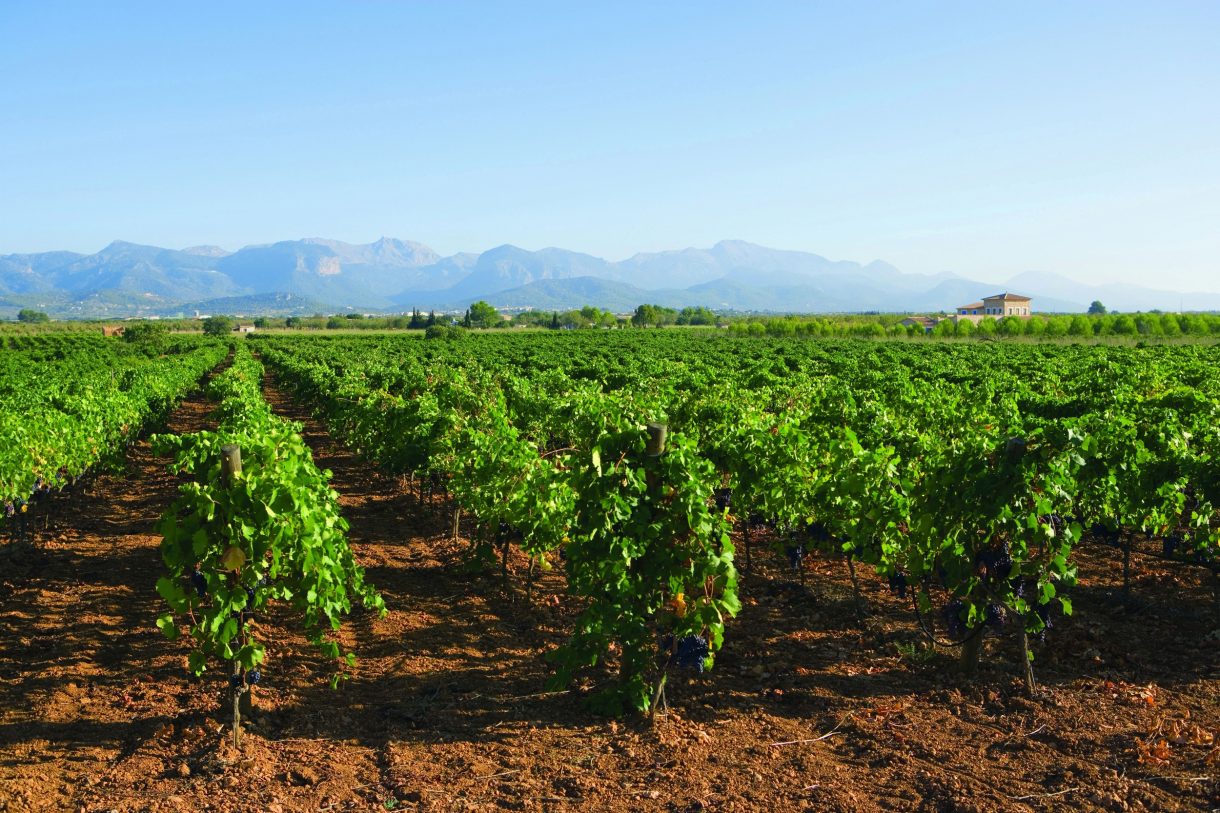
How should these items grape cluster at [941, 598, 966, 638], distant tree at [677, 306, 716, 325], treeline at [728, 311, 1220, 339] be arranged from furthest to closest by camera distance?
distant tree at [677, 306, 716, 325] → treeline at [728, 311, 1220, 339] → grape cluster at [941, 598, 966, 638]

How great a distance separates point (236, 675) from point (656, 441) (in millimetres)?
3599

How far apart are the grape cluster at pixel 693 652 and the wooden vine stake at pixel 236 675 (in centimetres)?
330

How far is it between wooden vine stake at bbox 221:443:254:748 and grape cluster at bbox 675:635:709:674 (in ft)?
10.8

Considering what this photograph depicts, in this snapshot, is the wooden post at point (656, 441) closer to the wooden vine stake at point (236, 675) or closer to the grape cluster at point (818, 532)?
the wooden vine stake at point (236, 675)

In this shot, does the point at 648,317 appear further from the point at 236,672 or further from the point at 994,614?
the point at 236,672

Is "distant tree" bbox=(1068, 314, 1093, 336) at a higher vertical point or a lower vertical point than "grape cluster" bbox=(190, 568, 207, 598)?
higher

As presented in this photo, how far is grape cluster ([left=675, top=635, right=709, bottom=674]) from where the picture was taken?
570cm

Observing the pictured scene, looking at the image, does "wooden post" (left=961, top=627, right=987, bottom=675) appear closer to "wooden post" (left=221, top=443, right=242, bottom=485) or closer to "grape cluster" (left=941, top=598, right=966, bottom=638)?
"grape cluster" (left=941, top=598, right=966, bottom=638)

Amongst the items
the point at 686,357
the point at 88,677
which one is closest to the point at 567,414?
the point at 88,677

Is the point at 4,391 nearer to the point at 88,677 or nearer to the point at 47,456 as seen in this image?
the point at 47,456

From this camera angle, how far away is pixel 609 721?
5.89 meters

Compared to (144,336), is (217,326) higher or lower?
higher

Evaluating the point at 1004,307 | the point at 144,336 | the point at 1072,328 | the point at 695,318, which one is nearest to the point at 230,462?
the point at 1072,328

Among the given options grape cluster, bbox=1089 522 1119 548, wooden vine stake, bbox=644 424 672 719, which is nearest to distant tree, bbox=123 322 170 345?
wooden vine stake, bbox=644 424 672 719
